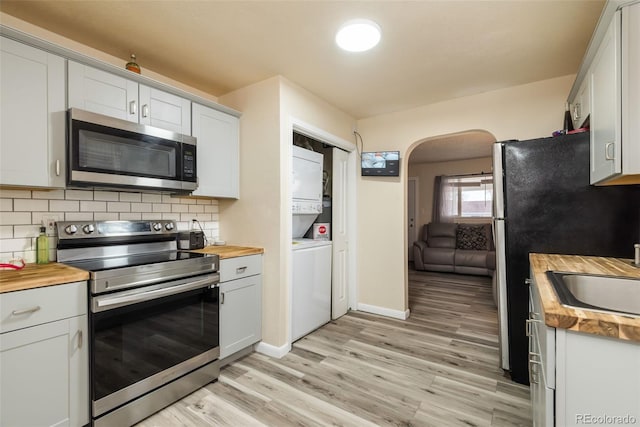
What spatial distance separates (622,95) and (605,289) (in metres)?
0.89

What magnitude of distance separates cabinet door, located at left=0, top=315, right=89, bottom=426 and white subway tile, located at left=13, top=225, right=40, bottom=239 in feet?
2.41

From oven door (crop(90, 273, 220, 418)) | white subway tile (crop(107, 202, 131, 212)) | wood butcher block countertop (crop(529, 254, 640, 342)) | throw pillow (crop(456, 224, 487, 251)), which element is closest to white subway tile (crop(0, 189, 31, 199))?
white subway tile (crop(107, 202, 131, 212))

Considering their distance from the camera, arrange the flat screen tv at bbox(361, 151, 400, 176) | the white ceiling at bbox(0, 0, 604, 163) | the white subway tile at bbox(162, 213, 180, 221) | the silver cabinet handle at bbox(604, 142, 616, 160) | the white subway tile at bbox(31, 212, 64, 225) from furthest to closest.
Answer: the flat screen tv at bbox(361, 151, 400, 176), the white subway tile at bbox(162, 213, 180, 221), the white subway tile at bbox(31, 212, 64, 225), the white ceiling at bbox(0, 0, 604, 163), the silver cabinet handle at bbox(604, 142, 616, 160)

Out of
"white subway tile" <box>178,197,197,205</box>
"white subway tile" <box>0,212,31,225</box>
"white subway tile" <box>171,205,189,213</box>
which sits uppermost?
"white subway tile" <box>178,197,197,205</box>

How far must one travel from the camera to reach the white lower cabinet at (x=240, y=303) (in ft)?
7.39

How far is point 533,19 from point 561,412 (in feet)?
6.81

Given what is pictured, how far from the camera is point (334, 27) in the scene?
1893 mm

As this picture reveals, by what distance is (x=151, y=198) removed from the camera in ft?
7.87

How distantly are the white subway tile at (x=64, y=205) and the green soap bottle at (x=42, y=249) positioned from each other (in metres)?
0.17

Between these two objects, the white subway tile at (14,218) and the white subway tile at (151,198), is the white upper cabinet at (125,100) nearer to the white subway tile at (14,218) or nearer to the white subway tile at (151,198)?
the white subway tile at (151,198)

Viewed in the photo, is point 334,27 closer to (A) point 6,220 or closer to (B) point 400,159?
(B) point 400,159

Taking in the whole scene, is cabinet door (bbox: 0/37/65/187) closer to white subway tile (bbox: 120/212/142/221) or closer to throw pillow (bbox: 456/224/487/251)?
white subway tile (bbox: 120/212/142/221)

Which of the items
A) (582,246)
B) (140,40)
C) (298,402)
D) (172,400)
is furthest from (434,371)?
(140,40)

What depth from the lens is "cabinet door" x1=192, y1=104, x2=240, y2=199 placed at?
2434 millimetres
